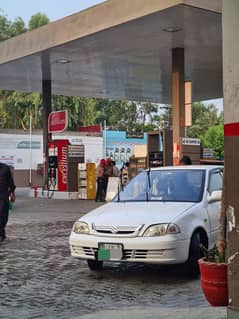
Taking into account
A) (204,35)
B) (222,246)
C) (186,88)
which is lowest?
(222,246)

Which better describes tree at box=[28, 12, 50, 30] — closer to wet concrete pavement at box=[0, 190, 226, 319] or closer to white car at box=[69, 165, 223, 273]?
wet concrete pavement at box=[0, 190, 226, 319]

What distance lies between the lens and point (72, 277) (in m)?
8.52

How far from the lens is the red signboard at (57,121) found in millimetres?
24000

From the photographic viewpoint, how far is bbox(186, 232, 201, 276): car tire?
27.2ft

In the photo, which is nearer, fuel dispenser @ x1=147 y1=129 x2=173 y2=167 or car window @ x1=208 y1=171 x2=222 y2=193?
car window @ x1=208 y1=171 x2=222 y2=193

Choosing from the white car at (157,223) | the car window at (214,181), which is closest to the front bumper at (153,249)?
the white car at (157,223)

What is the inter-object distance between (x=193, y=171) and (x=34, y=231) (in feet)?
18.3

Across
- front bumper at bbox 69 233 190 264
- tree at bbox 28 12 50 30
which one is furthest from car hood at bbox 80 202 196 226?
tree at bbox 28 12 50 30

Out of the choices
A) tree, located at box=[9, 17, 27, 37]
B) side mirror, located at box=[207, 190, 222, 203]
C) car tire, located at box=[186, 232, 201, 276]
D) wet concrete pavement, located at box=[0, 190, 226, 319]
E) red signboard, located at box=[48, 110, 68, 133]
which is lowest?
wet concrete pavement, located at box=[0, 190, 226, 319]

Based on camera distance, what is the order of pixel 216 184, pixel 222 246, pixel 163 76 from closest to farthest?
pixel 222 246
pixel 216 184
pixel 163 76

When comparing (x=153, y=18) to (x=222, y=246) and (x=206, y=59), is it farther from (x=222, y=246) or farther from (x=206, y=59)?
(x=222, y=246)

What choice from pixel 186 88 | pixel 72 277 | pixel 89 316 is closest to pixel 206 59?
pixel 186 88

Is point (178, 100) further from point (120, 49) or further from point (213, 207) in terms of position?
point (213, 207)

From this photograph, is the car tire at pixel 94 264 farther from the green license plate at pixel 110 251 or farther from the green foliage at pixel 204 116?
the green foliage at pixel 204 116
